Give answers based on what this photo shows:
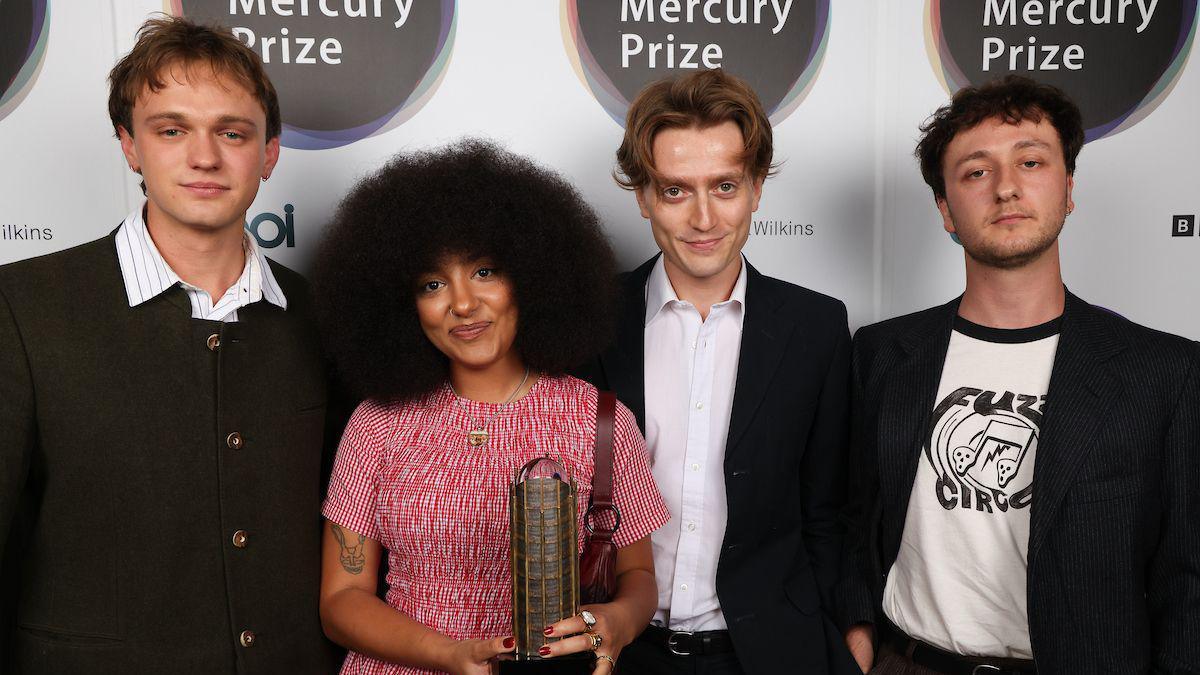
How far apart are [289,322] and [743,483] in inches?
47.2

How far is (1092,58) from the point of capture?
317 centimetres

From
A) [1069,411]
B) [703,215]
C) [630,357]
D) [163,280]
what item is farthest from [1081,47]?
[163,280]

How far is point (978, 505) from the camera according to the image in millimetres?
2260

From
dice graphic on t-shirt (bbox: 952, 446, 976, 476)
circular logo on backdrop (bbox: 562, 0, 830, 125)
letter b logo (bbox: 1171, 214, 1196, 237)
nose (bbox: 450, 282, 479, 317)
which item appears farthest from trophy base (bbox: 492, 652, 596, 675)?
letter b logo (bbox: 1171, 214, 1196, 237)

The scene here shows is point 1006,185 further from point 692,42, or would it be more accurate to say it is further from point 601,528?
point 601,528

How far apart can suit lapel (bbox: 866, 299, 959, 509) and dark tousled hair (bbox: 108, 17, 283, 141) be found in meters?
1.76

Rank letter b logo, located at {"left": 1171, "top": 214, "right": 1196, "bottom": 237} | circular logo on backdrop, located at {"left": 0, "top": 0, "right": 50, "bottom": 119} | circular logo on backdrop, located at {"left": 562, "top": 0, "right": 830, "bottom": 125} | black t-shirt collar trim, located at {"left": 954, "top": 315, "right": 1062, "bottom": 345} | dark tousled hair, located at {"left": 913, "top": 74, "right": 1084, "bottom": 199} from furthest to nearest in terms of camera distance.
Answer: letter b logo, located at {"left": 1171, "top": 214, "right": 1196, "bottom": 237}
circular logo on backdrop, located at {"left": 562, "top": 0, "right": 830, "bottom": 125}
circular logo on backdrop, located at {"left": 0, "top": 0, "right": 50, "bottom": 119}
dark tousled hair, located at {"left": 913, "top": 74, "right": 1084, "bottom": 199}
black t-shirt collar trim, located at {"left": 954, "top": 315, "right": 1062, "bottom": 345}

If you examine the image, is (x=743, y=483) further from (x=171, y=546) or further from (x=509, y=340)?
(x=171, y=546)

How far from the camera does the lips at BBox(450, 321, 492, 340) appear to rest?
2.00m

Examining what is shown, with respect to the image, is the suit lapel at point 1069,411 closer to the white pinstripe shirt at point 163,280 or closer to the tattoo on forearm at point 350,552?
the tattoo on forearm at point 350,552

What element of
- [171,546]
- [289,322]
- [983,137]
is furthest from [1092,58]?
[171,546]

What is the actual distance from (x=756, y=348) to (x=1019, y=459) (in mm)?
689

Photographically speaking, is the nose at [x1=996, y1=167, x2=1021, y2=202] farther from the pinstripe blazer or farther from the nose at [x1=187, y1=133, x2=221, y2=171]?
the nose at [x1=187, y1=133, x2=221, y2=171]

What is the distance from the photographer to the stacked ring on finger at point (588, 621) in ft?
5.79
